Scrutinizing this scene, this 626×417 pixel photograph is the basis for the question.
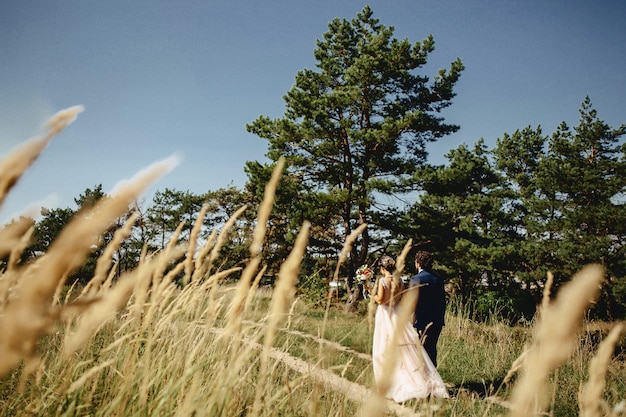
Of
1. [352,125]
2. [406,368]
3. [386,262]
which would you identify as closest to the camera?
[406,368]

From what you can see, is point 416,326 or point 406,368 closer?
point 406,368

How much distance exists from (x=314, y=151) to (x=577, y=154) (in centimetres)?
1920

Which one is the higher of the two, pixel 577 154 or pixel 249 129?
pixel 577 154

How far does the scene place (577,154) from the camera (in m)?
22.6

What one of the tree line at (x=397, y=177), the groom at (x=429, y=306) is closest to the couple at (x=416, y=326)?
the groom at (x=429, y=306)

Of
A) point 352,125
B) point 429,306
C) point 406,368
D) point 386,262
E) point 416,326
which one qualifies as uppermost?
point 352,125

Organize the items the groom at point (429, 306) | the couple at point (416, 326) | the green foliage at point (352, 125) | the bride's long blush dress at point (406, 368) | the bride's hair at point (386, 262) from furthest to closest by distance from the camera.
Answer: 1. the green foliage at point (352, 125)
2. the bride's hair at point (386, 262)
3. the groom at point (429, 306)
4. the couple at point (416, 326)
5. the bride's long blush dress at point (406, 368)

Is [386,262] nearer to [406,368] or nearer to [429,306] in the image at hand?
[429,306]

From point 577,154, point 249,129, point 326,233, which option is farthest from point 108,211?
point 577,154

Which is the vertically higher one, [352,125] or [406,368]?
[352,125]

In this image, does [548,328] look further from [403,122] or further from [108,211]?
[403,122]

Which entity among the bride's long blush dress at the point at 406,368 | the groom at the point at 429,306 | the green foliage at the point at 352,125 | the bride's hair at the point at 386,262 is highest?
the green foliage at the point at 352,125

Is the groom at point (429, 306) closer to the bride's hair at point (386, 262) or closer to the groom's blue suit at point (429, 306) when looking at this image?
the groom's blue suit at point (429, 306)

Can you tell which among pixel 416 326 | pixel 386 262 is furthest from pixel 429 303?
pixel 386 262
